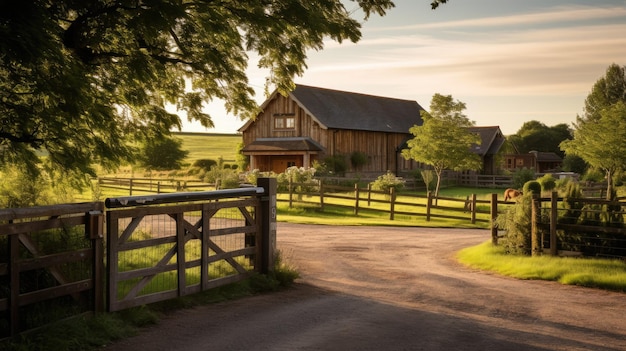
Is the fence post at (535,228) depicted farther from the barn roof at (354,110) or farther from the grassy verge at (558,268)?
the barn roof at (354,110)

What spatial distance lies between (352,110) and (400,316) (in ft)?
159

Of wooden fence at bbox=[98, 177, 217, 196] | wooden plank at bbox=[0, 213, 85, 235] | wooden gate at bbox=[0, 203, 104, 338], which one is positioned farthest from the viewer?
wooden fence at bbox=[98, 177, 217, 196]

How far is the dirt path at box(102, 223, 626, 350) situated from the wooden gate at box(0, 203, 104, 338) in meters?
0.91

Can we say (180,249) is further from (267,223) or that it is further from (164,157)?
(164,157)

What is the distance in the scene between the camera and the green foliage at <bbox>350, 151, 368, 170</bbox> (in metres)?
53.4

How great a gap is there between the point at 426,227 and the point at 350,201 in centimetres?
1007

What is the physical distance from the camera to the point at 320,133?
52250 mm

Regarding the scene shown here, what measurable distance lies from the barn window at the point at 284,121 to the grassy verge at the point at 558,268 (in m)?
38.3

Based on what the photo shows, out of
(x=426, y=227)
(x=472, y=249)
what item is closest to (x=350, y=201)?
(x=426, y=227)

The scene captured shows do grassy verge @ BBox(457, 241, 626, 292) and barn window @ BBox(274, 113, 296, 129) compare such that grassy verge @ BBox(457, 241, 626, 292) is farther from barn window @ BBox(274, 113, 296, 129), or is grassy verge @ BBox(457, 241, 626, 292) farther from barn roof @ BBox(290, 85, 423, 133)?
barn window @ BBox(274, 113, 296, 129)

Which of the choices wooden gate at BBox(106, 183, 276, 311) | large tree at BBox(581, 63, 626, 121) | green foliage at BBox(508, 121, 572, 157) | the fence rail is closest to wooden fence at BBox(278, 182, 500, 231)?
the fence rail

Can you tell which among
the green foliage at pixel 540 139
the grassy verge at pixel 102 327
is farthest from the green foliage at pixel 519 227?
the green foliage at pixel 540 139

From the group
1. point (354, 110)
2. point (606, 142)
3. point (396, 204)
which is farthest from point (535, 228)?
point (354, 110)

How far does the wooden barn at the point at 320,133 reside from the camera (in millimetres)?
51969
